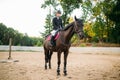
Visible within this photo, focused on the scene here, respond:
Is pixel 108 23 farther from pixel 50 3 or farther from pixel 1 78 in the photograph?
pixel 1 78

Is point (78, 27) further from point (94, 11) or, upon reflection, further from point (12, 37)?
point (94, 11)

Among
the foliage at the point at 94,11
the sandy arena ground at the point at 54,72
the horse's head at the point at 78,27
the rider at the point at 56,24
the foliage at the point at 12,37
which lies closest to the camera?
the horse's head at the point at 78,27

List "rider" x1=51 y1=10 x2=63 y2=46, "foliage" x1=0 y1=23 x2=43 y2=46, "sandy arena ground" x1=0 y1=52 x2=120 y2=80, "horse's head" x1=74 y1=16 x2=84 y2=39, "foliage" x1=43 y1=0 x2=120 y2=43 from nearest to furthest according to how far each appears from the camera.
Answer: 1. "horse's head" x1=74 y1=16 x2=84 y2=39
2. "sandy arena ground" x1=0 y1=52 x2=120 y2=80
3. "rider" x1=51 y1=10 x2=63 y2=46
4. "foliage" x1=0 y1=23 x2=43 y2=46
5. "foliage" x1=43 y1=0 x2=120 y2=43

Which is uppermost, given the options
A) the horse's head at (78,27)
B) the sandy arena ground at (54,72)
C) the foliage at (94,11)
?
the foliage at (94,11)

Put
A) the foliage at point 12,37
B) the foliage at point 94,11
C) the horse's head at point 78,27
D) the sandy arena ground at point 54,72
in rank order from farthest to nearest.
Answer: the foliage at point 94,11, the foliage at point 12,37, the sandy arena ground at point 54,72, the horse's head at point 78,27

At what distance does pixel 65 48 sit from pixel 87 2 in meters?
34.7

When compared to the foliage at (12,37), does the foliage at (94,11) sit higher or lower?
higher

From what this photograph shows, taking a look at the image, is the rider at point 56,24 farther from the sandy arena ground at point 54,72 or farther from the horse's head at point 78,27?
the sandy arena ground at point 54,72

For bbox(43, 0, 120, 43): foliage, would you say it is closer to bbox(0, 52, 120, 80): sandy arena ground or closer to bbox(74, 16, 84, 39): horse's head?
bbox(0, 52, 120, 80): sandy arena ground

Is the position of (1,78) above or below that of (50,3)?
below

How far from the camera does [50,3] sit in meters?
42.5

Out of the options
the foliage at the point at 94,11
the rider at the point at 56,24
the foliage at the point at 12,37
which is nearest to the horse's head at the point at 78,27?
the rider at the point at 56,24

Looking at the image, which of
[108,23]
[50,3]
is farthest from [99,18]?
[50,3]

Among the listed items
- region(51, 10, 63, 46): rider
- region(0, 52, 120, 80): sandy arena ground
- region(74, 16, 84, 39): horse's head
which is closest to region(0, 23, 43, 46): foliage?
region(0, 52, 120, 80): sandy arena ground
